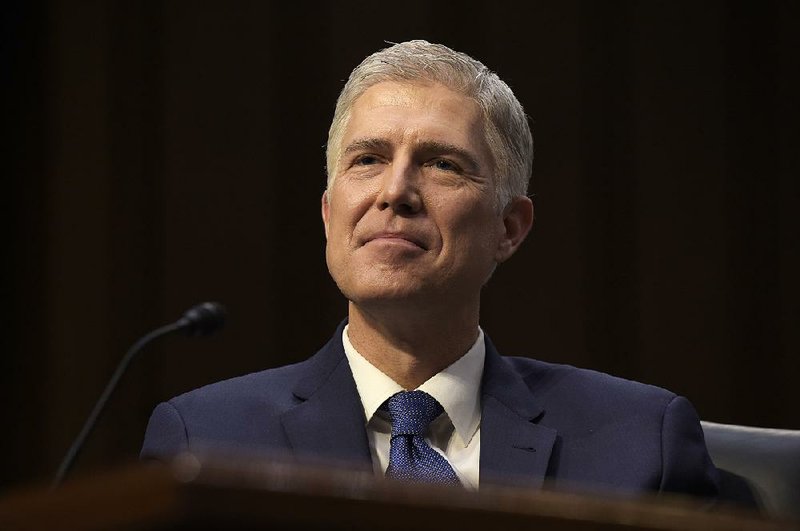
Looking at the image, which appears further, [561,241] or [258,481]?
[561,241]

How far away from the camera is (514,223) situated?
2307 millimetres

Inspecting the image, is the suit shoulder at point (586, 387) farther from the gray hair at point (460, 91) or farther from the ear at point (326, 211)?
the ear at point (326, 211)

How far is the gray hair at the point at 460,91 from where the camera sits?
7.18 ft

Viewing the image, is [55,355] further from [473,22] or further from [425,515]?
[425,515]

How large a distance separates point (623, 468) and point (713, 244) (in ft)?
6.24

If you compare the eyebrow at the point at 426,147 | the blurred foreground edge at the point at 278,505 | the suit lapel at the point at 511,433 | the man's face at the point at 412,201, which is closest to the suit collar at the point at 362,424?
the suit lapel at the point at 511,433

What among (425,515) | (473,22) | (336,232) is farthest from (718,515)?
(473,22)

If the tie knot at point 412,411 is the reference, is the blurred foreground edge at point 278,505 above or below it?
above

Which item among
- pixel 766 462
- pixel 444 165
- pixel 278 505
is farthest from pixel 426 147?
pixel 278 505

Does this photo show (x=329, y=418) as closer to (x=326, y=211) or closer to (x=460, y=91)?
(x=326, y=211)

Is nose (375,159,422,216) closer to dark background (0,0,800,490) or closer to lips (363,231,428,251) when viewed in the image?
lips (363,231,428,251)

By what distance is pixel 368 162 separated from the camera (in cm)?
213

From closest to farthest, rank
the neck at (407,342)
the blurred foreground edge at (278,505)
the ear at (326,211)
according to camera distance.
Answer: the blurred foreground edge at (278,505), the neck at (407,342), the ear at (326,211)

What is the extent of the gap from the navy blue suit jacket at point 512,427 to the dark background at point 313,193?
5.42 ft
